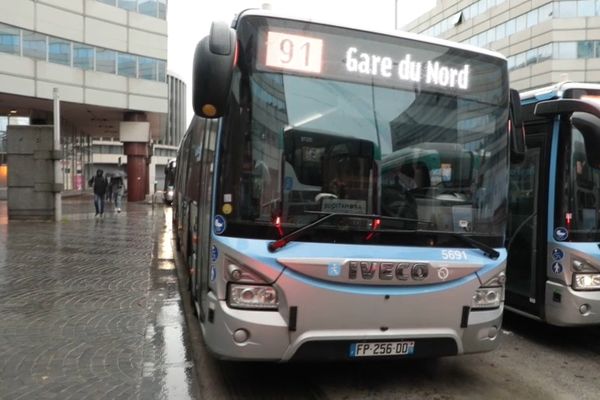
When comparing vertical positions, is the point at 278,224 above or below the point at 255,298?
above

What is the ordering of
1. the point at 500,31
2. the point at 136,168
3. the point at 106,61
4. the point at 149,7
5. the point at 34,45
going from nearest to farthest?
the point at 34,45, the point at 106,61, the point at 149,7, the point at 136,168, the point at 500,31

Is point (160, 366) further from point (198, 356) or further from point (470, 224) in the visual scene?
point (470, 224)

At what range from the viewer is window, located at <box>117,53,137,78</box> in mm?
28266

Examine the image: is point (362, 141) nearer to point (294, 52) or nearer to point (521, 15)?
point (294, 52)

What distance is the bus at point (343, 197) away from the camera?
386cm

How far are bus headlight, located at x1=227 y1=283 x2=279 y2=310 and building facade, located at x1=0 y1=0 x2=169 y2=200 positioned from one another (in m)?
23.3

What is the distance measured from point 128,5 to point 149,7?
1216 mm

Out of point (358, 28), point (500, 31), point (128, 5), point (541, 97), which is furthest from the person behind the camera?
point (500, 31)

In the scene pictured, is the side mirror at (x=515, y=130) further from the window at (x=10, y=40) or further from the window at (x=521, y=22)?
the window at (x=521, y=22)

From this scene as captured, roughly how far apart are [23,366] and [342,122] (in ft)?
11.6

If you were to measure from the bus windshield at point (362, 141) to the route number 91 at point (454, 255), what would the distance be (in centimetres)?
18

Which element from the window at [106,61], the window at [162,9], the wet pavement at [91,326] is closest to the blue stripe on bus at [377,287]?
the wet pavement at [91,326]

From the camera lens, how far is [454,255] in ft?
13.8

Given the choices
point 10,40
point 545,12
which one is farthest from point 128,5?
point 545,12
